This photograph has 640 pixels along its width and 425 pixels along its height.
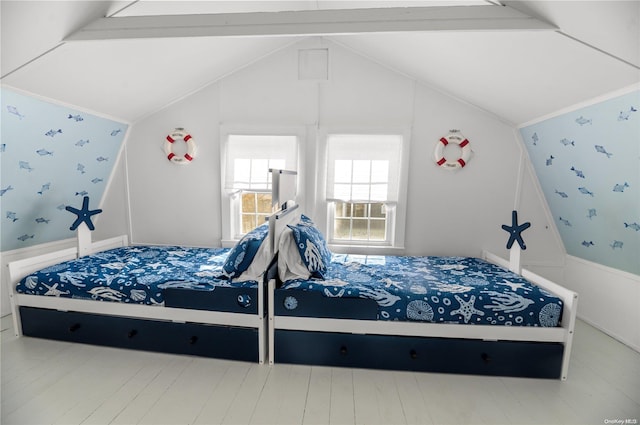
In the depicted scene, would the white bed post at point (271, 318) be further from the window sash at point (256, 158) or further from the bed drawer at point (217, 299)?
the window sash at point (256, 158)

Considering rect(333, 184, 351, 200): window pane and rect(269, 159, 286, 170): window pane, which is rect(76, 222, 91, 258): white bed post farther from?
rect(333, 184, 351, 200): window pane

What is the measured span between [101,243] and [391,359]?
121 inches

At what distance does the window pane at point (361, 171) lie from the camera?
3.40 metres

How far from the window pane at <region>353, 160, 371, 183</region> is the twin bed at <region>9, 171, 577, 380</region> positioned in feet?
3.76

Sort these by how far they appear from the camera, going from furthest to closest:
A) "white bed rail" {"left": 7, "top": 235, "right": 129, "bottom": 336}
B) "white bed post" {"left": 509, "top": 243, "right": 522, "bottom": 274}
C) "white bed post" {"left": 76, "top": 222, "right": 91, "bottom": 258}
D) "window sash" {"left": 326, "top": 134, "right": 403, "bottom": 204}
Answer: "window sash" {"left": 326, "top": 134, "right": 403, "bottom": 204} < "white bed post" {"left": 76, "top": 222, "right": 91, "bottom": 258} < "white bed post" {"left": 509, "top": 243, "right": 522, "bottom": 274} < "white bed rail" {"left": 7, "top": 235, "right": 129, "bottom": 336}

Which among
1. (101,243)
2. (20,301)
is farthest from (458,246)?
(20,301)

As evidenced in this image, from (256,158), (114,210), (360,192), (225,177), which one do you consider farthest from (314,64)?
(114,210)

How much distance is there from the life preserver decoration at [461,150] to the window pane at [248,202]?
216 centimetres

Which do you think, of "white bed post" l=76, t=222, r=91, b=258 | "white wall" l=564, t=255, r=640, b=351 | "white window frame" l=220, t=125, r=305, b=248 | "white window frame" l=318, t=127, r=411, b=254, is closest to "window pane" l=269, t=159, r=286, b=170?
"white window frame" l=220, t=125, r=305, b=248

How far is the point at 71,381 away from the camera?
6.48ft

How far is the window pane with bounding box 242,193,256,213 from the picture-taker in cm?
371

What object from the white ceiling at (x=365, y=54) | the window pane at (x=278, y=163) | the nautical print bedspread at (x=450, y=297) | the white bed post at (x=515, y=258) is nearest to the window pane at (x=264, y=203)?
the window pane at (x=278, y=163)

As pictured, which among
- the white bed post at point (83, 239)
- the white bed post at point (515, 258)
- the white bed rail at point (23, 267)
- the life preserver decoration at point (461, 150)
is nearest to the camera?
the white bed rail at point (23, 267)

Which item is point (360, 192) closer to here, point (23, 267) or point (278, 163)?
point (278, 163)
